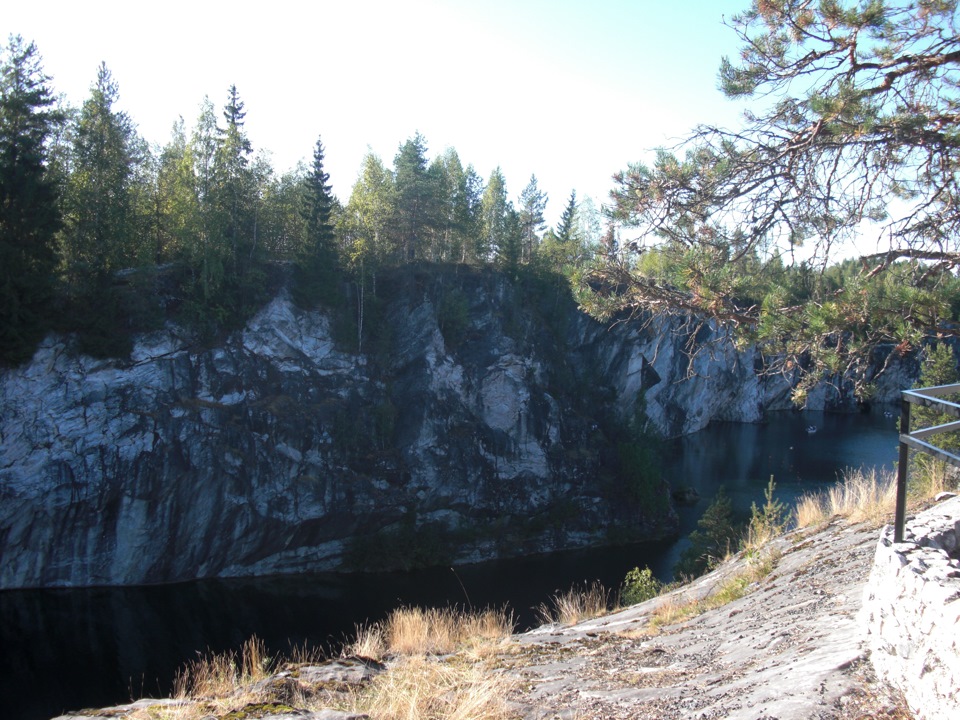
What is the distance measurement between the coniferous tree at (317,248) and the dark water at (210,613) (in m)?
13.5

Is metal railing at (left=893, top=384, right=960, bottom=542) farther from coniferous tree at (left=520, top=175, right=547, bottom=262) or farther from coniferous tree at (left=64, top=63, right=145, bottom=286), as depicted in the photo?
coniferous tree at (left=520, top=175, right=547, bottom=262)

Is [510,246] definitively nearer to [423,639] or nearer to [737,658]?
[423,639]

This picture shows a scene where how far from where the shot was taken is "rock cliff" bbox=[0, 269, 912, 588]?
25578 millimetres

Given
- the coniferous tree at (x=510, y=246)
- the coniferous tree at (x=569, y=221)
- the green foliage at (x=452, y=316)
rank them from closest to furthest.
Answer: the green foliage at (x=452, y=316)
the coniferous tree at (x=510, y=246)
the coniferous tree at (x=569, y=221)

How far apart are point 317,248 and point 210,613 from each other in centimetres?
1721

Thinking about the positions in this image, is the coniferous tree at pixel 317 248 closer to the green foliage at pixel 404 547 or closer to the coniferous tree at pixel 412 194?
the coniferous tree at pixel 412 194

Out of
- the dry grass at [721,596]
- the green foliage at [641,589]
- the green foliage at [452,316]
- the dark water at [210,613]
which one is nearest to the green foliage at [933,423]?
the dry grass at [721,596]

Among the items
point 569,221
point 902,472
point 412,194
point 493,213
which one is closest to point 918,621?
point 902,472

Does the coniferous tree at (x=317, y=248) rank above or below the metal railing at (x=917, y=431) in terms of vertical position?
above

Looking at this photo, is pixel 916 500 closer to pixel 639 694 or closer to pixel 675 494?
pixel 639 694

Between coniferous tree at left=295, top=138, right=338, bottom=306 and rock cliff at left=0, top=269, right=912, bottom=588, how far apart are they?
106cm

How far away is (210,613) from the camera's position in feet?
80.9

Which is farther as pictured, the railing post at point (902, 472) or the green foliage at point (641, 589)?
the green foliage at point (641, 589)

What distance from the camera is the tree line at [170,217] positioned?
80.9ft
